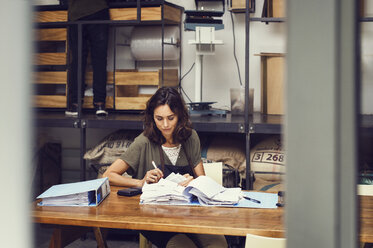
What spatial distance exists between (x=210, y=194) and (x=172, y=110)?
0.81m

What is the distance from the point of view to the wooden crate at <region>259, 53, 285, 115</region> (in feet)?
15.1

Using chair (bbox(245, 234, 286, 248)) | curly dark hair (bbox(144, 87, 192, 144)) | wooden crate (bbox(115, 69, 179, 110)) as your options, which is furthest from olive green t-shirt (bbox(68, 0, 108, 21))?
chair (bbox(245, 234, 286, 248))

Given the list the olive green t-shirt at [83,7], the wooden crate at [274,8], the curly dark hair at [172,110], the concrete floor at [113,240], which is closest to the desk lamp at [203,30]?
the wooden crate at [274,8]

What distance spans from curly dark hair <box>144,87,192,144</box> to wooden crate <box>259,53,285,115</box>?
1.60 metres

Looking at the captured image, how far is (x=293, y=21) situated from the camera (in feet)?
1.74

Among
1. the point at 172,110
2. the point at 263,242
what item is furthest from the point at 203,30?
the point at 263,242

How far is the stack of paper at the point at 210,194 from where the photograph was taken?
8.11 feet

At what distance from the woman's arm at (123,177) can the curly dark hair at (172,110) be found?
0.82 ft

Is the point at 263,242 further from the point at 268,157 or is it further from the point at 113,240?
the point at 113,240

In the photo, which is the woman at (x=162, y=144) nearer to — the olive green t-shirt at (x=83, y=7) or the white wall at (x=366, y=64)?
the olive green t-shirt at (x=83, y=7)

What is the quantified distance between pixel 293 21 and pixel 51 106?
4.79 meters

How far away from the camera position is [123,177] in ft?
9.84

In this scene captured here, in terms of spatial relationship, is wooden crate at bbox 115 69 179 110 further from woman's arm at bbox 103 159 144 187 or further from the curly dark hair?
woman's arm at bbox 103 159 144 187

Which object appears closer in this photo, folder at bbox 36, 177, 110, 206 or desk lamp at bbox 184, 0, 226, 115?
folder at bbox 36, 177, 110, 206
